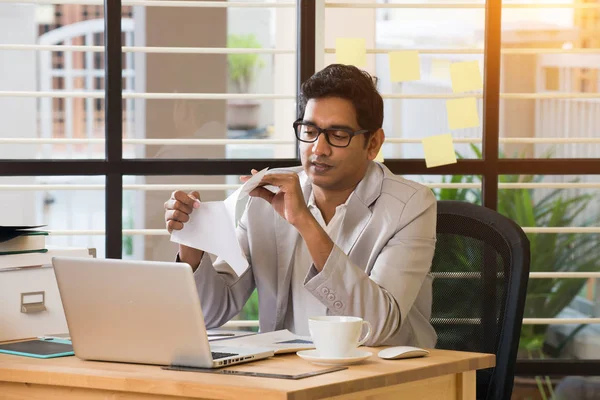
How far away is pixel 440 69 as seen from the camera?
306cm

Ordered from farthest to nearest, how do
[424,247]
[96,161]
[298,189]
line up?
1. [96,161]
2. [424,247]
3. [298,189]

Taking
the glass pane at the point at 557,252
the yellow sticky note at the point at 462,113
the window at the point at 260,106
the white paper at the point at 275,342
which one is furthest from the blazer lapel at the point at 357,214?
the glass pane at the point at 557,252

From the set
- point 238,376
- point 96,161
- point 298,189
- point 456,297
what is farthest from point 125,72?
point 238,376

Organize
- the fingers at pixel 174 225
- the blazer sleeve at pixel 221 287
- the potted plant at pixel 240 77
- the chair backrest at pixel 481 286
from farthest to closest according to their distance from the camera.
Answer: the potted plant at pixel 240 77
the blazer sleeve at pixel 221 287
the chair backrest at pixel 481 286
the fingers at pixel 174 225

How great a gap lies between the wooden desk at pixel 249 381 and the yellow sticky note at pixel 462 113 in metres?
1.27

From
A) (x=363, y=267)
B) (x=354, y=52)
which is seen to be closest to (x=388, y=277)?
(x=363, y=267)

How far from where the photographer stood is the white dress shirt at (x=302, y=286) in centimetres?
233

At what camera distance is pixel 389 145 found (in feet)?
10.0

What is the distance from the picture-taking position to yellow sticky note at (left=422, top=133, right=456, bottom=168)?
9.75 ft

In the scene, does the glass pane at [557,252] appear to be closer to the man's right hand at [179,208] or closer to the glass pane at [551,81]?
the glass pane at [551,81]

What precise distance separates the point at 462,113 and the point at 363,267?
91cm

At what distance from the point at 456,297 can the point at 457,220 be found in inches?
7.6

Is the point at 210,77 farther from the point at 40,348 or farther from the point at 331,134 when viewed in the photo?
the point at 40,348

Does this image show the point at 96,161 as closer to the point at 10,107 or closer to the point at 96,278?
the point at 10,107
